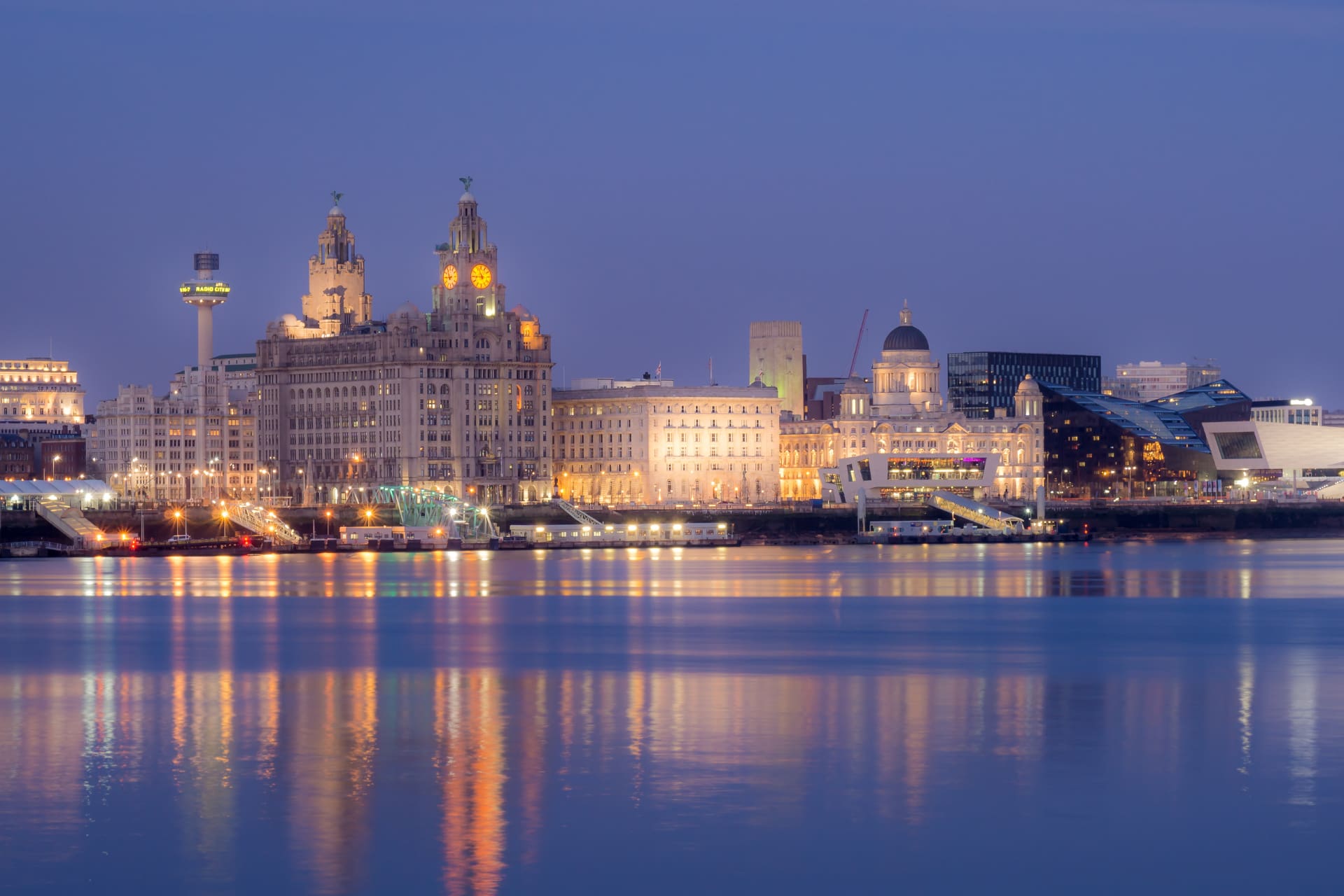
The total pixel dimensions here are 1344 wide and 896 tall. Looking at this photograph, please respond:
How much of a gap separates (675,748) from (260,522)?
453ft

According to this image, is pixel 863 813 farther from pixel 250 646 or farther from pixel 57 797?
pixel 250 646

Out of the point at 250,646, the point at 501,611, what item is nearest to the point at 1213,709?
the point at 250,646

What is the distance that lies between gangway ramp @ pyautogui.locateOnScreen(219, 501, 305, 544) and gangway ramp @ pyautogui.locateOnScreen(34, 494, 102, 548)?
443 inches

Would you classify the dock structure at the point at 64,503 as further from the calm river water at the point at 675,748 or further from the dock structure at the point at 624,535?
the calm river water at the point at 675,748

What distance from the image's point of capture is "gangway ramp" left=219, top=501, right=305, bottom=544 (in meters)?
177

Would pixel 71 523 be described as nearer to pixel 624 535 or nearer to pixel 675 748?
pixel 624 535

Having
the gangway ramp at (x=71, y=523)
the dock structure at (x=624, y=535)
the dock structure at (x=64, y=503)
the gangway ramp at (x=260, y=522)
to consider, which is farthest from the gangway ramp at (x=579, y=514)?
the gangway ramp at (x=71, y=523)

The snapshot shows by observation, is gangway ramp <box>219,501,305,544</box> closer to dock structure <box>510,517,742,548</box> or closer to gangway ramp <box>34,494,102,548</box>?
gangway ramp <box>34,494,102,548</box>

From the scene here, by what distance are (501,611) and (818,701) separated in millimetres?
37110

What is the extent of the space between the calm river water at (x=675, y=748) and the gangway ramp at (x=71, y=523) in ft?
254

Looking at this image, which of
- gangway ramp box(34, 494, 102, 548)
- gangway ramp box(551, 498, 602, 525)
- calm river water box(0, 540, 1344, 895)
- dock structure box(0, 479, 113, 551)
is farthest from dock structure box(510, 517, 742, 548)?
calm river water box(0, 540, 1344, 895)

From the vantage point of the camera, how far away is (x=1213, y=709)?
54.5m

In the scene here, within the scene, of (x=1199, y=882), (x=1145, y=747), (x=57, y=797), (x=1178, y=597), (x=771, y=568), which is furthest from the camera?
(x=771, y=568)

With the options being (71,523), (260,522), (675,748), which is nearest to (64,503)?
(71,523)
